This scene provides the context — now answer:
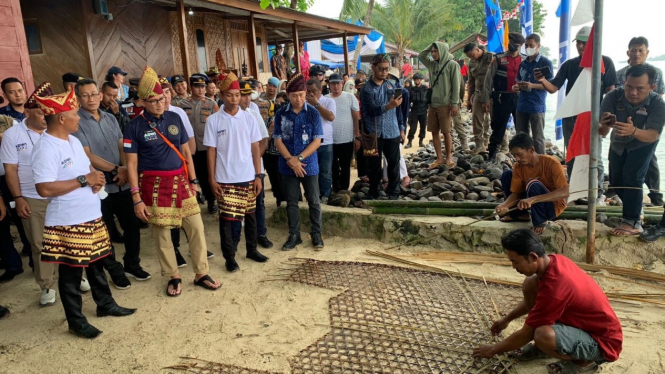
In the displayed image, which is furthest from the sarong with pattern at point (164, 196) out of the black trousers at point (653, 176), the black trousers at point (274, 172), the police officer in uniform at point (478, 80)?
the police officer in uniform at point (478, 80)

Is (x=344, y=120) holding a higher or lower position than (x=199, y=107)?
lower

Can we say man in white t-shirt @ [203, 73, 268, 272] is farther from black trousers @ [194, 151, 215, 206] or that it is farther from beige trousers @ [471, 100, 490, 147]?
beige trousers @ [471, 100, 490, 147]

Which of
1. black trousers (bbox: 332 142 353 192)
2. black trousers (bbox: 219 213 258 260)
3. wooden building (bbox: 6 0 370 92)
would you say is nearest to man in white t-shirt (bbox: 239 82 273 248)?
black trousers (bbox: 219 213 258 260)

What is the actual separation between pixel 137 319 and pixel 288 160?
201 cm

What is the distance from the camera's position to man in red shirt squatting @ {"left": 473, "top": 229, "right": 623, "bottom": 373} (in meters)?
2.38

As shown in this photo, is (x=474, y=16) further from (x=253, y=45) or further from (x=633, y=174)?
(x=633, y=174)

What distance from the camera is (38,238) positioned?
3.76m

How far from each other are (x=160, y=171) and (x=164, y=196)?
21 centimetres

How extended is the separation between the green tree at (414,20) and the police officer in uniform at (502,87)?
2270 centimetres

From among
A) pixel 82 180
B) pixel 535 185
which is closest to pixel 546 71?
pixel 535 185

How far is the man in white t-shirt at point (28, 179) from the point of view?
11.8 ft

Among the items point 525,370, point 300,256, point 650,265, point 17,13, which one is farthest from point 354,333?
point 17,13

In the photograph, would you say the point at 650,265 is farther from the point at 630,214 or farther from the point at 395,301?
the point at 395,301

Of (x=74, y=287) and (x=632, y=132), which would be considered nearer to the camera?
(x=74, y=287)
